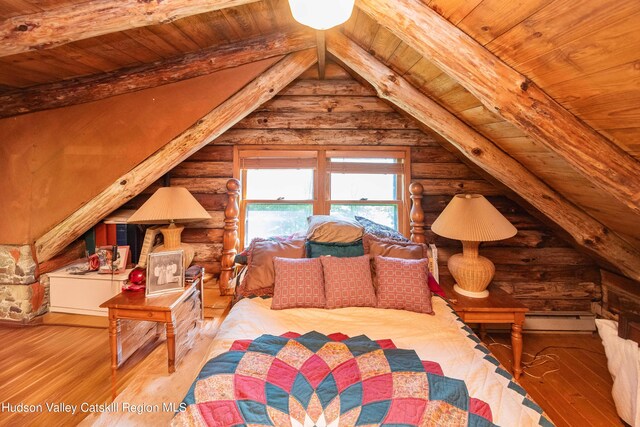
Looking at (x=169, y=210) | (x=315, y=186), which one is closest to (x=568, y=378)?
(x=315, y=186)

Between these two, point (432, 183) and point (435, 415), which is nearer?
point (435, 415)

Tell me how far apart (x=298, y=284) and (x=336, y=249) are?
1.61 feet

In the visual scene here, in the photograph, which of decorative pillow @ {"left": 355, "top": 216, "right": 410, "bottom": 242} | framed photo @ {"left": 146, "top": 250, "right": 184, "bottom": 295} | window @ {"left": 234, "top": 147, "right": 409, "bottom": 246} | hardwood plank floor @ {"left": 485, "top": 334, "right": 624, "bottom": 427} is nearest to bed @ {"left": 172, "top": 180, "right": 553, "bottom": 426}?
framed photo @ {"left": 146, "top": 250, "right": 184, "bottom": 295}

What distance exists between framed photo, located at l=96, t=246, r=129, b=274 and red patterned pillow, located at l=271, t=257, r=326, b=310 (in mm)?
1672

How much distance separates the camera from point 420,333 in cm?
172

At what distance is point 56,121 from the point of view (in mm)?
2447

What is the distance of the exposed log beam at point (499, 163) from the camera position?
7.42 feet

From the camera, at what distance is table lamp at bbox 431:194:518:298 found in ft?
7.43

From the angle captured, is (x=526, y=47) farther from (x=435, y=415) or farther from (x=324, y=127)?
(x=324, y=127)

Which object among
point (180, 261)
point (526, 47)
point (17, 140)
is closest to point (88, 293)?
point (180, 261)

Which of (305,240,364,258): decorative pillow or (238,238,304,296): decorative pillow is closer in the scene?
(238,238,304,296): decorative pillow

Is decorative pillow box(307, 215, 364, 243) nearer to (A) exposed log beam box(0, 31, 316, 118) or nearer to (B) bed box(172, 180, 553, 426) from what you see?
(B) bed box(172, 180, 553, 426)

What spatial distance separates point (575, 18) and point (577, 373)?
2.64 meters

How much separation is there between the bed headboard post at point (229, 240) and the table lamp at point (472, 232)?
1.91 metres
